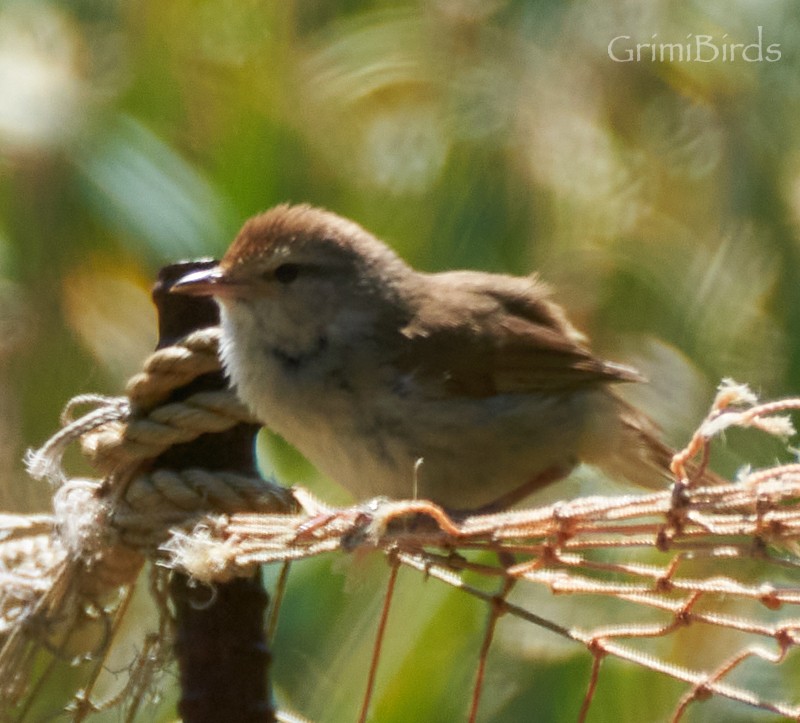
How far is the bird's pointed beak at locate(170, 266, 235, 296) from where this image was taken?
2467mm

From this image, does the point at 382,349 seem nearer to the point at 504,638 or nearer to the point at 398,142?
the point at 504,638

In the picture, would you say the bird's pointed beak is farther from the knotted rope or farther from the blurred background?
the blurred background

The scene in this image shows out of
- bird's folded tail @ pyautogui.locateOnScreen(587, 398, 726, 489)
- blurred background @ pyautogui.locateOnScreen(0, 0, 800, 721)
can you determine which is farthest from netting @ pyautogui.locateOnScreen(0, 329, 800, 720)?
blurred background @ pyautogui.locateOnScreen(0, 0, 800, 721)

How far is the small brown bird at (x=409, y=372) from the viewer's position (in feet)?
9.19

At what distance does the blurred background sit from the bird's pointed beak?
1.20 m

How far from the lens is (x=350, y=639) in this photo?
378 centimetres

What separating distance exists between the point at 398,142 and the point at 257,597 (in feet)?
8.96

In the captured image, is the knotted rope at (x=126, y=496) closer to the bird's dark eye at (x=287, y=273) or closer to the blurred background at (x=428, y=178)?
the bird's dark eye at (x=287, y=273)

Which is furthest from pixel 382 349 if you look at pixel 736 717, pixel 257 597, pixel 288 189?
pixel 736 717

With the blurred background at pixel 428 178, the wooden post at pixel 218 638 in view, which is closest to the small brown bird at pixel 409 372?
the wooden post at pixel 218 638

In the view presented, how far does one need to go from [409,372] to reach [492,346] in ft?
1.03

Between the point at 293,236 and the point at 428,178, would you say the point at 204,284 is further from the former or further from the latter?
the point at 428,178

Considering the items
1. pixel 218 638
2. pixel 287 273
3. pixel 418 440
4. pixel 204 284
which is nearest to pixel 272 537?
pixel 218 638

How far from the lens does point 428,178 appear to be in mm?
4402
